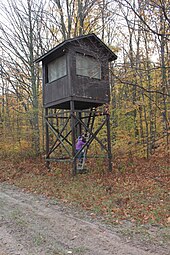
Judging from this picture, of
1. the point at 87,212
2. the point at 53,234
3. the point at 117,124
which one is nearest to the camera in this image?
the point at 53,234

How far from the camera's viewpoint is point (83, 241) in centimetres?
443

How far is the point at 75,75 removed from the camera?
10.2m

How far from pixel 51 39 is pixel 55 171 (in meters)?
11.1

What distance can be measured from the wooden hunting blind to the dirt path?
3.95 m

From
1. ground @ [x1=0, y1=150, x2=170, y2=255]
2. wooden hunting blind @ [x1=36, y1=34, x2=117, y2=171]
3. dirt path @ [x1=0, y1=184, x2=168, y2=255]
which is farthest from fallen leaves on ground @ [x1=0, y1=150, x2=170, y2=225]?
wooden hunting blind @ [x1=36, y1=34, x2=117, y2=171]

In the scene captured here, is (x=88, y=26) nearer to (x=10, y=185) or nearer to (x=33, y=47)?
(x=33, y=47)

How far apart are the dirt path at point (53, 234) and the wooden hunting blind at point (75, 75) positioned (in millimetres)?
3952

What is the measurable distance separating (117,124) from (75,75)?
627 cm

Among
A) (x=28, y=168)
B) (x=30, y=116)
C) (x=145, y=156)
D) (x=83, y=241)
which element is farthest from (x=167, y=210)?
(x=30, y=116)

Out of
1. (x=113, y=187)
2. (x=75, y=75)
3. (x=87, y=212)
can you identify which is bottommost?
(x=87, y=212)

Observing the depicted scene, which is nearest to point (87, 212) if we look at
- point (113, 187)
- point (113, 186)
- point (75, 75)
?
point (113, 187)

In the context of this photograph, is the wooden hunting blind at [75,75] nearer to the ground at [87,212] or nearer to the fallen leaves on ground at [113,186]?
the fallen leaves on ground at [113,186]

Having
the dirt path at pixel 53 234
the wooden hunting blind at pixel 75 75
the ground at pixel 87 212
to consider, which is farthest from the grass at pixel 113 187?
the wooden hunting blind at pixel 75 75

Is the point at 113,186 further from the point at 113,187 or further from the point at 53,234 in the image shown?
the point at 53,234
